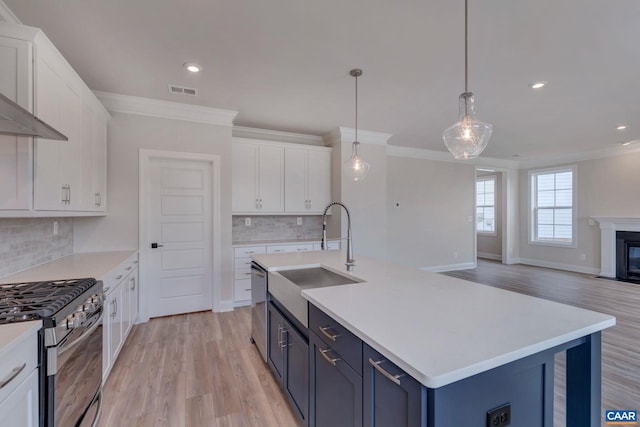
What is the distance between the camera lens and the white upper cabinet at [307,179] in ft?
15.0

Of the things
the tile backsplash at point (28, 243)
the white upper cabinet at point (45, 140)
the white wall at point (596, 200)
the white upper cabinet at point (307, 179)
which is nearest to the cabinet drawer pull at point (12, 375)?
the white upper cabinet at point (45, 140)

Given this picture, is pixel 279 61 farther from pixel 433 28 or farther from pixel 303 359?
pixel 303 359

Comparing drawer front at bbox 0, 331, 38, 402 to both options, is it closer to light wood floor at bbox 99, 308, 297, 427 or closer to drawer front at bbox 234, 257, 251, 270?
light wood floor at bbox 99, 308, 297, 427

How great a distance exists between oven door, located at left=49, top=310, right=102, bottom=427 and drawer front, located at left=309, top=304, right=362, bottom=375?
118 cm

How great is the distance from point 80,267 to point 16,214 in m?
0.73

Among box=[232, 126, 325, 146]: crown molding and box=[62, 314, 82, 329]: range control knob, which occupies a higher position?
box=[232, 126, 325, 146]: crown molding

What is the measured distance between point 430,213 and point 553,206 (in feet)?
Result: 10.7

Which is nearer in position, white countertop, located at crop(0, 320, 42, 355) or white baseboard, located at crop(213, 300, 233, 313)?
white countertop, located at crop(0, 320, 42, 355)

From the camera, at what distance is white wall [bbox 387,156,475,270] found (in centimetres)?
595

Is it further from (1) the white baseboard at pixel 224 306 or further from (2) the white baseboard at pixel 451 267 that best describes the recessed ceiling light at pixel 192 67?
(2) the white baseboard at pixel 451 267

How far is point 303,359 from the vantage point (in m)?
1.71

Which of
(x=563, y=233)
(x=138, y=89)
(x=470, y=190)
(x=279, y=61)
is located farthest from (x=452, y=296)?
(x=563, y=233)

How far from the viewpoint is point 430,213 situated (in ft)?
20.6

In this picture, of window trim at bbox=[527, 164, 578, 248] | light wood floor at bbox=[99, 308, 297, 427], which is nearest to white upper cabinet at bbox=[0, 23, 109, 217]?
light wood floor at bbox=[99, 308, 297, 427]
